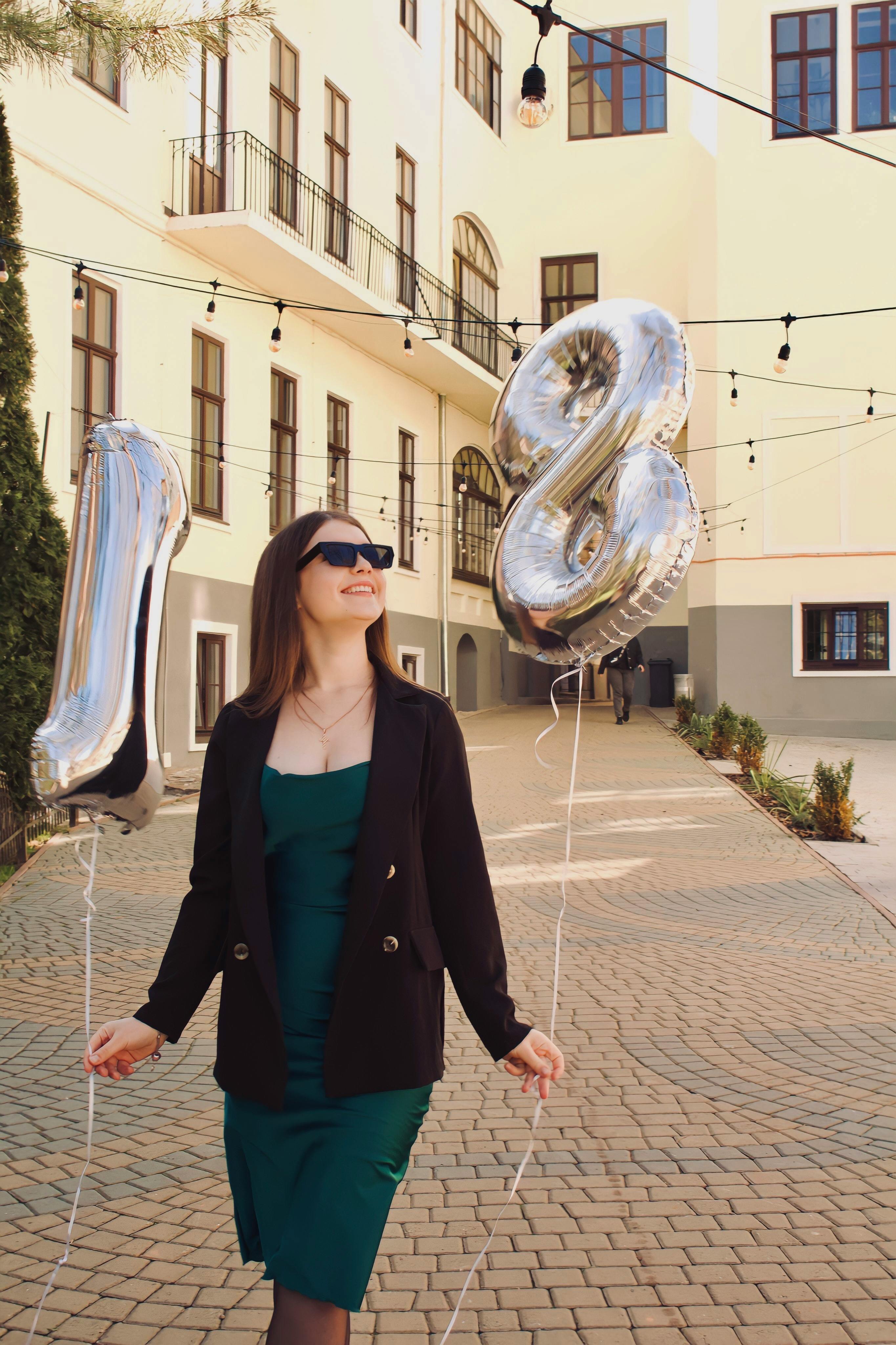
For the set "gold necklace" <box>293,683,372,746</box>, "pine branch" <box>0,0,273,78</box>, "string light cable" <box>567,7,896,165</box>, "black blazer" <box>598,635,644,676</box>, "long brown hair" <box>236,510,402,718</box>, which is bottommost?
"gold necklace" <box>293,683,372,746</box>

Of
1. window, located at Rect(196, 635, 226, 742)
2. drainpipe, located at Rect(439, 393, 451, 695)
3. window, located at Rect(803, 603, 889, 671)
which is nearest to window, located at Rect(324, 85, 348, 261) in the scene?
drainpipe, located at Rect(439, 393, 451, 695)

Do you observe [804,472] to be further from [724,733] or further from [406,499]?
[406,499]

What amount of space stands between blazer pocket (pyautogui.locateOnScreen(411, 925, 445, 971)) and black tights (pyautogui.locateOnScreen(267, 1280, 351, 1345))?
614mm

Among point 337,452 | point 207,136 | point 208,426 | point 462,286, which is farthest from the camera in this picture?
point 462,286

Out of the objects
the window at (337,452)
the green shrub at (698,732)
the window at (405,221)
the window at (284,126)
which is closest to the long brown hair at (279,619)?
the green shrub at (698,732)

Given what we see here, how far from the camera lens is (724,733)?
18.1 metres

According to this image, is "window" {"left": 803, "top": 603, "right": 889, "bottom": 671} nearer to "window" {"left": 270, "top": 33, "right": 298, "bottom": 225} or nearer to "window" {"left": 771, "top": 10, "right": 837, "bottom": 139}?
"window" {"left": 771, "top": 10, "right": 837, "bottom": 139}

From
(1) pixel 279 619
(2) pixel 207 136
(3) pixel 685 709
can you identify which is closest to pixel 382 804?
(1) pixel 279 619

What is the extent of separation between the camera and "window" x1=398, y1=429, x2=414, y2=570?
23.5m

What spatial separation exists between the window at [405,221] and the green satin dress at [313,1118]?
69.9ft

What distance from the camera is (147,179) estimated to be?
600 inches

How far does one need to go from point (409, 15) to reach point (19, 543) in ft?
62.4

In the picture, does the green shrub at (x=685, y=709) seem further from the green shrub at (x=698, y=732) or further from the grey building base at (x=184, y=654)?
the grey building base at (x=184, y=654)

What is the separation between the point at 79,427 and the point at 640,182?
18.5m
